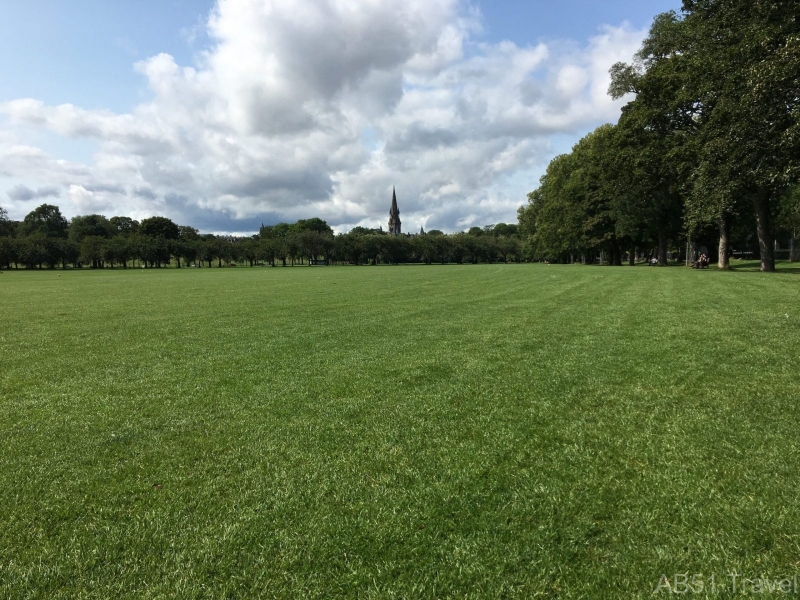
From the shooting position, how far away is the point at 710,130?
2470 centimetres

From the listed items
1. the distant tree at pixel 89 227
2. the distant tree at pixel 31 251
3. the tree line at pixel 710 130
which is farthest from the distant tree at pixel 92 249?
the tree line at pixel 710 130

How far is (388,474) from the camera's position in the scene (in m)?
4.13

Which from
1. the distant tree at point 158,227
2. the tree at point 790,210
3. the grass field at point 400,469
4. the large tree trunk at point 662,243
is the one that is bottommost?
the grass field at point 400,469

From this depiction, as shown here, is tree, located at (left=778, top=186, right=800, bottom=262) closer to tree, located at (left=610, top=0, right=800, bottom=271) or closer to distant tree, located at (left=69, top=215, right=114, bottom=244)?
tree, located at (left=610, top=0, right=800, bottom=271)

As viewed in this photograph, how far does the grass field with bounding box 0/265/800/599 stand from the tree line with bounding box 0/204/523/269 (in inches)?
3903

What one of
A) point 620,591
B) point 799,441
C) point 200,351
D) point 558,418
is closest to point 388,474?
point 620,591

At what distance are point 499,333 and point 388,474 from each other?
24.4 ft

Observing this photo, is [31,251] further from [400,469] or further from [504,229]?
[504,229]

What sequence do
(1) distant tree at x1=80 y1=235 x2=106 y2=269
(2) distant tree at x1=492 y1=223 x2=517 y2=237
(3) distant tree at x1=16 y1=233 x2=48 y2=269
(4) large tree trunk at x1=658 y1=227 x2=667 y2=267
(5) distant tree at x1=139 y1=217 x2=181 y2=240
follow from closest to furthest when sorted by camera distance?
1. (4) large tree trunk at x1=658 y1=227 x2=667 y2=267
2. (3) distant tree at x1=16 y1=233 x2=48 y2=269
3. (1) distant tree at x1=80 y1=235 x2=106 y2=269
4. (5) distant tree at x1=139 y1=217 x2=181 y2=240
5. (2) distant tree at x1=492 y1=223 x2=517 y2=237

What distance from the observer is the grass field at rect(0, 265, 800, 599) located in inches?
115

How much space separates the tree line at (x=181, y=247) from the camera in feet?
294

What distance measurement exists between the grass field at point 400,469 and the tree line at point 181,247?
99139 mm

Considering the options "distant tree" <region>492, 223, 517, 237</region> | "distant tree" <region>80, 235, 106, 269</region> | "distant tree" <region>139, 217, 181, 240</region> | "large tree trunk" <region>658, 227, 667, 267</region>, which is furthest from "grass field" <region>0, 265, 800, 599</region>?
"distant tree" <region>492, 223, 517, 237</region>

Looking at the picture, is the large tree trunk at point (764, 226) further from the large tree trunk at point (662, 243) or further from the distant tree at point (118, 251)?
the distant tree at point (118, 251)
